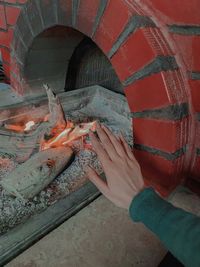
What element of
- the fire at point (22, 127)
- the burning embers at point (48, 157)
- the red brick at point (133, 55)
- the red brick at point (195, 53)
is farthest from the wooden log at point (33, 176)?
the red brick at point (195, 53)

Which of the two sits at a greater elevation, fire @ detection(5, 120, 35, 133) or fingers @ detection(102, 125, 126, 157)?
fingers @ detection(102, 125, 126, 157)

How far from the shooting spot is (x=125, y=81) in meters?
1.01

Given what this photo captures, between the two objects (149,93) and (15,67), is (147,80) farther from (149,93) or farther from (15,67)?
(15,67)

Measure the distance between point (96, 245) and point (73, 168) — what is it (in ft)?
2.16

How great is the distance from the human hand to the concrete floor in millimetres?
208

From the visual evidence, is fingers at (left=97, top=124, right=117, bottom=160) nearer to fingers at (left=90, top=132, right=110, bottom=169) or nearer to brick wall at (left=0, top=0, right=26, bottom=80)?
fingers at (left=90, top=132, right=110, bottom=169)

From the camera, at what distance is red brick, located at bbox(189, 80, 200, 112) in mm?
915

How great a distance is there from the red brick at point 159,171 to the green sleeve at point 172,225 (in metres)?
0.37

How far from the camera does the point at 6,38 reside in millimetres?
1929

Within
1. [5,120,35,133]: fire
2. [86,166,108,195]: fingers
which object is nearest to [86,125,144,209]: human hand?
[86,166,108,195]: fingers

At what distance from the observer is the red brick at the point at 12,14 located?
166 cm

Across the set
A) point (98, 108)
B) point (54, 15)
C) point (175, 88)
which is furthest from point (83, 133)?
point (175, 88)

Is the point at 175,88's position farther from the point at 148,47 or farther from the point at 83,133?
the point at 83,133

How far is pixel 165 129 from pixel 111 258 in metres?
0.45
